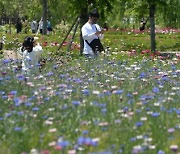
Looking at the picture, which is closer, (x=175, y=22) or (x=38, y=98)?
(x=38, y=98)

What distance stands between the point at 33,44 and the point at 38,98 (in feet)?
14.2

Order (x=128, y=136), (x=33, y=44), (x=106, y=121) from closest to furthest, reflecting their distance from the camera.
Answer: (x=128, y=136), (x=106, y=121), (x=33, y=44)

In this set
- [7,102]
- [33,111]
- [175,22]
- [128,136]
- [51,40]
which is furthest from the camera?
[175,22]

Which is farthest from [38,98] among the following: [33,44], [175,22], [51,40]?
[175,22]

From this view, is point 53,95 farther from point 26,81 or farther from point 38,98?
point 26,81

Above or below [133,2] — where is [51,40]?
below

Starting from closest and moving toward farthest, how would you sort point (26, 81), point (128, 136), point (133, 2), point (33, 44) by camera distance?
point (128, 136) < point (26, 81) < point (33, 44) < point (133, 2)

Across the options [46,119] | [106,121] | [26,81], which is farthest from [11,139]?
[26,81]

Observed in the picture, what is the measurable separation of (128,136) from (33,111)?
1.08m

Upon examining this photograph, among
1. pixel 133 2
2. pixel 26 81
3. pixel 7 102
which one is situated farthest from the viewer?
pixel 133 2

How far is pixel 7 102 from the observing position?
16.4 feet

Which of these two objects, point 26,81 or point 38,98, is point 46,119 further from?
point 26,81

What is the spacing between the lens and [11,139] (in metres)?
4.04

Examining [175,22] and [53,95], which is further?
[175,22]
